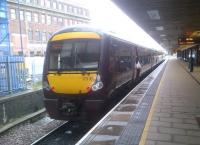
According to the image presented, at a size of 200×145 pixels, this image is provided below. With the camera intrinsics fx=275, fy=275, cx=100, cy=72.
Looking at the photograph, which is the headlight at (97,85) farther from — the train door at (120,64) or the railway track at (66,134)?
the train door at (120,64)

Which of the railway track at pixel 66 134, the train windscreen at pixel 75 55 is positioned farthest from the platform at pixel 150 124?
the train windscreen at pixel 75 55

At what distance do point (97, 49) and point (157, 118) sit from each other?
2.46m

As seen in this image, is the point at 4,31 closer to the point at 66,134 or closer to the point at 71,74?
the point at 71,74

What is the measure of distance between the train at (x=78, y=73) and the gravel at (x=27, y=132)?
885 mm

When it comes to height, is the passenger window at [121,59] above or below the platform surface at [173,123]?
above

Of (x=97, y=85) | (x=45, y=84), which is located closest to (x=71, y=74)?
(x=97, y=85)

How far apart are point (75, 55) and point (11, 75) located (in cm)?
555

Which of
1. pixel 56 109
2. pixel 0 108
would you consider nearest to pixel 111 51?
pixel 56 109

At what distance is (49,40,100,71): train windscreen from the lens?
756 cm

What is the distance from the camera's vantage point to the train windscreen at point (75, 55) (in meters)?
7.56

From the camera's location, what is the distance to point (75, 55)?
7.70m

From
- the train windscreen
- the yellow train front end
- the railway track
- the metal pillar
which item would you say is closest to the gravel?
the railway track

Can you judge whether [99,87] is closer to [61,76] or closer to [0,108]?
[61,76]

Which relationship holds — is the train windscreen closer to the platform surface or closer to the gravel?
the gravel
